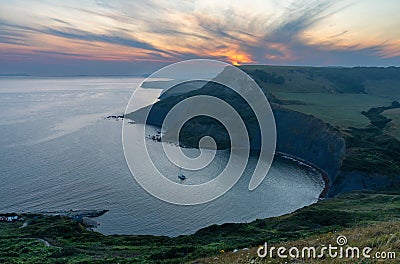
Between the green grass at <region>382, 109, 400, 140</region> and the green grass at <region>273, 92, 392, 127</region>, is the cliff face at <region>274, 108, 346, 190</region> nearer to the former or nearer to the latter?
the green grass at <region>273, 92, 392, 127</region>

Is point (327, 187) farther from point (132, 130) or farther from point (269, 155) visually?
point (132, 130)

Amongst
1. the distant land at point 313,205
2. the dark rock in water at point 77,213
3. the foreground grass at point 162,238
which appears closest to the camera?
the distant land at point 313,205

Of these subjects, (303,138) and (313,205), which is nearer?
(313,205)

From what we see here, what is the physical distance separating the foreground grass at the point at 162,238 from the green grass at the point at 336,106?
48.6m

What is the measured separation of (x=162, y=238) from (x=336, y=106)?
96095 mm

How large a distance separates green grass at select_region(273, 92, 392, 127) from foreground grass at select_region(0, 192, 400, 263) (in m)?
48.6

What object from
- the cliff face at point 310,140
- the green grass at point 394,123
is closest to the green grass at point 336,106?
the cliff face at point 310,140

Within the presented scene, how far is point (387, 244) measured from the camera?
30.0ft

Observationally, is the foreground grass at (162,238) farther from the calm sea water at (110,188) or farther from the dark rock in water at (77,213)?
the calm sea water at (110,188)

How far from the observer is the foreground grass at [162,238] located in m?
19.6

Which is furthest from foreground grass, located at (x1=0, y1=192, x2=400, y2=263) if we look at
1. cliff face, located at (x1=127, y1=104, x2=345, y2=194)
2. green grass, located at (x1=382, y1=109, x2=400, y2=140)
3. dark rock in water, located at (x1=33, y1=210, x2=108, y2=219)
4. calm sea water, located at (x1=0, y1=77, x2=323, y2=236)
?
green grass, located at (x1=382, y1=109, x2=400, y2=140)

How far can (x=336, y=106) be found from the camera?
357 ft

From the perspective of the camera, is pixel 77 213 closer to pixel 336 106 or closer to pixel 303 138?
pixel 303 138

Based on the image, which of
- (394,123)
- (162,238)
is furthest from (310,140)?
(162,238)
